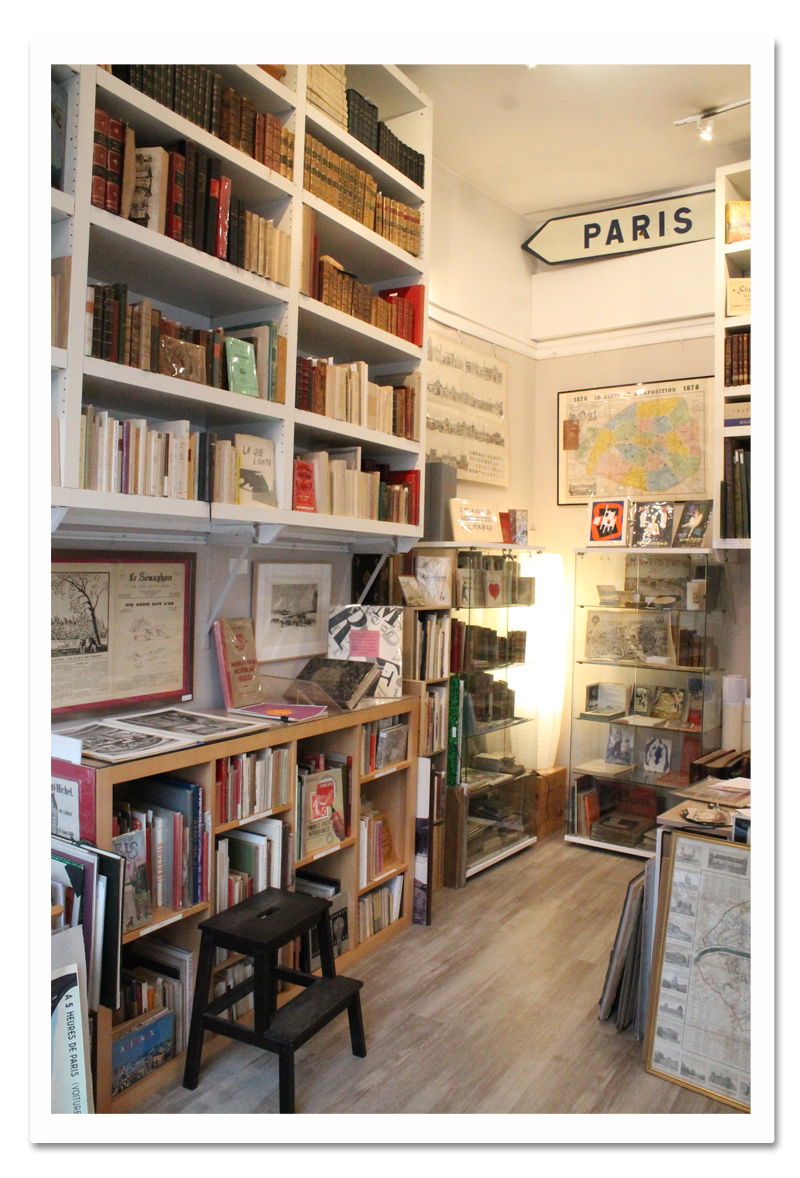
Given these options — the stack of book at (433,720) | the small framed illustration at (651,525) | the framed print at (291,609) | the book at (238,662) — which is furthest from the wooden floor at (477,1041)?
the small framed illustration at (651,525)

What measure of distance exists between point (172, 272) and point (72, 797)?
1.55m

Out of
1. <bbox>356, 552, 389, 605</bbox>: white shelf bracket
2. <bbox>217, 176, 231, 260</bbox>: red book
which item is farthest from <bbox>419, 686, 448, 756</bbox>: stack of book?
<bbox>217, 176, 231, 260</bbox>: red book

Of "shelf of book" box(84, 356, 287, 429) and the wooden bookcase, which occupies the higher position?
"shelf of book" box(84, 356, 287, 429)

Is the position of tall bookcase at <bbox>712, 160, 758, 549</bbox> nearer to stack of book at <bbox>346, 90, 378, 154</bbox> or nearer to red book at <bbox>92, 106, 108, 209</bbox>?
stack of book at <bbox>346, 90, 378, 154</bbox>

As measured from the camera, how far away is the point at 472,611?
A: 410 centimetres

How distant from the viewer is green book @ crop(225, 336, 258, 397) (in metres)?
2.59

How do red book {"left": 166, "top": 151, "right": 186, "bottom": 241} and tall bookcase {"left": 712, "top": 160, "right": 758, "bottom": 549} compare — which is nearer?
red book {"left": 166, "top": 151, "right": 186, "bottom": 241}

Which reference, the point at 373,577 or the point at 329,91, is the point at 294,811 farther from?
the point at 329,91

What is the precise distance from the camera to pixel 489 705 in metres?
4.27

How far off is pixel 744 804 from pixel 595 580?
202 cm

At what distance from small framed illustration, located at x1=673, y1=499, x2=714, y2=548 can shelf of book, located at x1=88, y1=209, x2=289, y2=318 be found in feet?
8.18

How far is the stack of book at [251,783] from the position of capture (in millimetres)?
2510

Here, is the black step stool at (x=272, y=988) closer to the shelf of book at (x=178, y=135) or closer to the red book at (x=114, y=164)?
the red book at (x=114, y=164)

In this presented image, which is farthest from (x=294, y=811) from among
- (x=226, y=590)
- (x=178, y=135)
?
(x=178, y=135)
